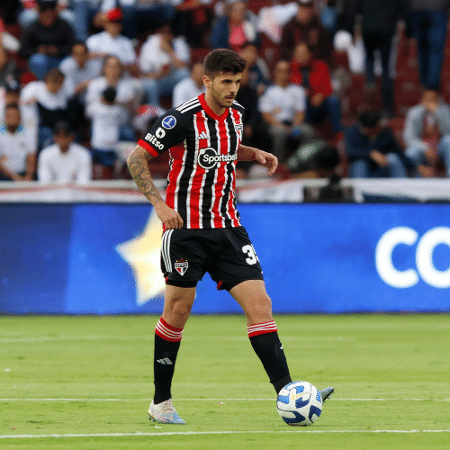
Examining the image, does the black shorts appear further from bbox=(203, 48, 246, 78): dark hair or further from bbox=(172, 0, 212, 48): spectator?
bbox=(172, 0, 212, 48): spectator

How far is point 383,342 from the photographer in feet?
34.7

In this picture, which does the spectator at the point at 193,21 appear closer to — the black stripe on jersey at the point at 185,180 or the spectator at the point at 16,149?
the spectator at the point at 16,149

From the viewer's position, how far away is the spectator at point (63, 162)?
15062 millimetres

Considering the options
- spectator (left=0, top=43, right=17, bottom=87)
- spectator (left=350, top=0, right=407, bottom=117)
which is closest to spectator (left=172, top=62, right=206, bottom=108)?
spectator (left=0, top=43, right=17, bottom=87)

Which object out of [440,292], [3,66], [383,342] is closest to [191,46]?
[3,66]

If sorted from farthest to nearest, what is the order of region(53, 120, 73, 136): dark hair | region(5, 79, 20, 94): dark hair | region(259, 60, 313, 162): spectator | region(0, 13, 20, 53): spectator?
region(0, 13, 20, 53): spectator, region(259, 60, 313, 162): spectator, region(5, 79, 20, 94): dark hair, region(53, 120, 73, 136): dark hair

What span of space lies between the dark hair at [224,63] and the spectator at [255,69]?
36.6 feet

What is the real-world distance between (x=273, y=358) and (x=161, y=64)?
12.3 metres

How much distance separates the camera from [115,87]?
647 inches

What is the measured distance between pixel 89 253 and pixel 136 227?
0.73m

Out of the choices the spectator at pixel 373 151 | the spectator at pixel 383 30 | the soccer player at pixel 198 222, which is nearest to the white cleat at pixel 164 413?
the soccer player at pixel 198 222

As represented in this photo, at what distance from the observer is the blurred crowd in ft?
51.0

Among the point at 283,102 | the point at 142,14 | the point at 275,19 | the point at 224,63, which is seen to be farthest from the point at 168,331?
the point at 275,19

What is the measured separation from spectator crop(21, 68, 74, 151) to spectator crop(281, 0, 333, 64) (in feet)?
14.0
